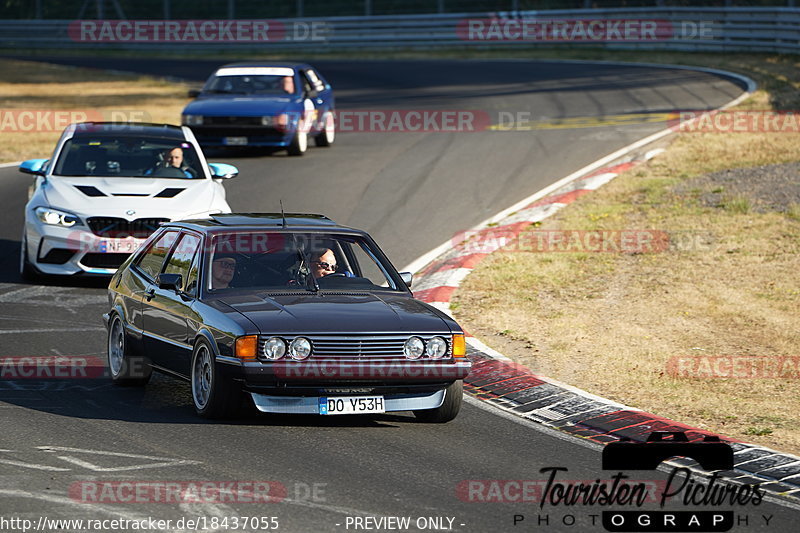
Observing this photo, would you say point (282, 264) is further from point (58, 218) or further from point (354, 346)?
point (58, 218)

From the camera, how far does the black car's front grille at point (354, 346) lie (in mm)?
8148

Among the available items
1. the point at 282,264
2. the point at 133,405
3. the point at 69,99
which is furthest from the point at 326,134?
the point at 133,405

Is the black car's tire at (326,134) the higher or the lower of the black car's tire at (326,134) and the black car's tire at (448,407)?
the higher

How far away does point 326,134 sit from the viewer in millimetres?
23469

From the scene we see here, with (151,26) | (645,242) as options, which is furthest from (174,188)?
(151,26)

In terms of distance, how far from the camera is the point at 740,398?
9617mm

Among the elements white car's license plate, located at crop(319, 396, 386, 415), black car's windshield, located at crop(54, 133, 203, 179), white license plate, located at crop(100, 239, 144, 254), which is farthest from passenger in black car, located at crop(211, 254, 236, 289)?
black car's windshield, located at crop(54, 133, 203, 179)

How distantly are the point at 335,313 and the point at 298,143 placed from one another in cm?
1414

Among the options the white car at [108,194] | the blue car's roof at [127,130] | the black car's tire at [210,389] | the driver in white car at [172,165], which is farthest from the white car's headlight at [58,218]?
the black car's tire at [210,389]

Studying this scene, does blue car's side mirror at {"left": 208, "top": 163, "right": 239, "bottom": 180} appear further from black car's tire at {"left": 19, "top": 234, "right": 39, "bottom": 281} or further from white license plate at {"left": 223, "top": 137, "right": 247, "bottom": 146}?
white license plate at {"left": 223, "top": 137, "right": 247, "bottom": 146}

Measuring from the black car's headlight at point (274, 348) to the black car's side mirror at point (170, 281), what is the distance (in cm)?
133

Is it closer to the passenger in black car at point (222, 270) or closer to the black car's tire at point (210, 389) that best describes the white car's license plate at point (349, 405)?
the black car's tire at point (210, 389)

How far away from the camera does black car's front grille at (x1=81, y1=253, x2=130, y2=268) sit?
1366cm

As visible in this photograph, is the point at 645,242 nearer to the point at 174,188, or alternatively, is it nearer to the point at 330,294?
the point at 174,188
